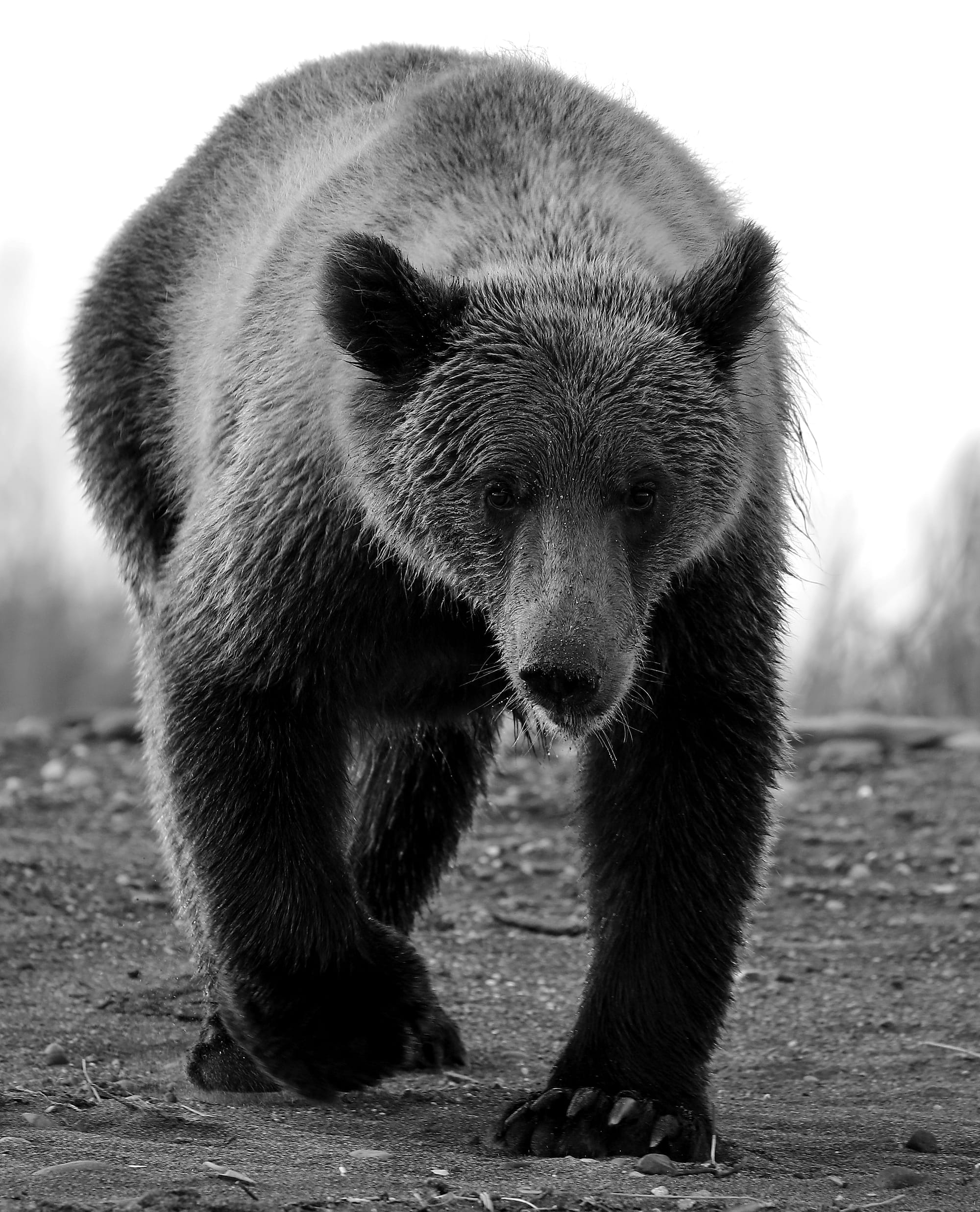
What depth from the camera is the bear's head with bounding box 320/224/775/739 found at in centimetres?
440

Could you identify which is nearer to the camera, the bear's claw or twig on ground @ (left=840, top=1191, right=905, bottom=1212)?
twig on ground @ (left=840, top=1191, right=905, bottom=1212)

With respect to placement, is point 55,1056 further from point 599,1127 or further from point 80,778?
point 80,778

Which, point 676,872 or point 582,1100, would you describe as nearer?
point 582,1100

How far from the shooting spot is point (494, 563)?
15.1ft

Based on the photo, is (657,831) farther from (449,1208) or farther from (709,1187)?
(449,1208)

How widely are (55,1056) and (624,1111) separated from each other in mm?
1776

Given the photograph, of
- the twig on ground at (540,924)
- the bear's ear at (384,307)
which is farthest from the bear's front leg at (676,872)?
the twig on ground at (540,924)

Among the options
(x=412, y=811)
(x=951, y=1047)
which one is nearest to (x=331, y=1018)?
(x=412, y=811)

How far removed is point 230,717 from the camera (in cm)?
498

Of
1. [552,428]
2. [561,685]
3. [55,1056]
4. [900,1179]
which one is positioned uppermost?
[552,428]

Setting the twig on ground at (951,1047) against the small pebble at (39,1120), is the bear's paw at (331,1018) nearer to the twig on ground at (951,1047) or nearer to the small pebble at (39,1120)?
the small pebble at (39,1120)

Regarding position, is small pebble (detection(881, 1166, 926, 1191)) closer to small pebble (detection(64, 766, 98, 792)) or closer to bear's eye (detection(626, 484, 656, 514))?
bear's eye (detection(626, 484, 656, 514))

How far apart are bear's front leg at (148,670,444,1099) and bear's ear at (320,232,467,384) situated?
985mm

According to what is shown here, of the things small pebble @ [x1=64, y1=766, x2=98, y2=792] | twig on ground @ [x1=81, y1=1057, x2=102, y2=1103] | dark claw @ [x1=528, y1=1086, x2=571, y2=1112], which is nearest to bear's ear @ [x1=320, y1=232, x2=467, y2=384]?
dark claw @ [x1=528, y1=1086, x2=571, y2=1112]
